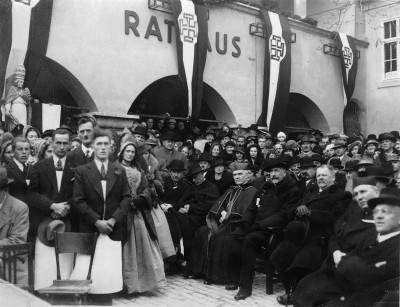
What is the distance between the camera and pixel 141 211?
560 centimetres

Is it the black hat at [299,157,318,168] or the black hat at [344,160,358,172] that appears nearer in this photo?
the black hat at [344,160,358,172]

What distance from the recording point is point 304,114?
1534 cm

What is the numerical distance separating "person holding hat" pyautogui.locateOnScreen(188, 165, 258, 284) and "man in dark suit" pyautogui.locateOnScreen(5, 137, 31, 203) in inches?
89.8

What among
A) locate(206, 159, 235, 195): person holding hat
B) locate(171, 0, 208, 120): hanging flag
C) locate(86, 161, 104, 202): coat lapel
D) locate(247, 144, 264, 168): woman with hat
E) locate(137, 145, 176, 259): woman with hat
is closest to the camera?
locate(86, 161, 104, 202): coat lapel

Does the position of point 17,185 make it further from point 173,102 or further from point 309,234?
point 173,102

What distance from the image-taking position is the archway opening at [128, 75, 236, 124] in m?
12.7

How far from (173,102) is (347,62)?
550cm

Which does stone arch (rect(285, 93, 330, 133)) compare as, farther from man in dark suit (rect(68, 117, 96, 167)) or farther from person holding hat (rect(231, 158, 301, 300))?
man in dark suit (rect(68, 117, 96, 167))

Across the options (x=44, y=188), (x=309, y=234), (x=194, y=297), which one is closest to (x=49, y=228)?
(x=44, y=188)

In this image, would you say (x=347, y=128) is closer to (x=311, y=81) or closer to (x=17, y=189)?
(x=311, y=81)

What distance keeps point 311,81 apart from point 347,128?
7.76 feet

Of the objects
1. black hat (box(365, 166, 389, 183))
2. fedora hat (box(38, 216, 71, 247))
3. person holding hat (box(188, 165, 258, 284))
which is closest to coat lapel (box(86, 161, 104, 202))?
fedora hat (box(38, 216, 71, 247))

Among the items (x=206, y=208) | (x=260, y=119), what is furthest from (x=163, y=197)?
(x=260, y=119)

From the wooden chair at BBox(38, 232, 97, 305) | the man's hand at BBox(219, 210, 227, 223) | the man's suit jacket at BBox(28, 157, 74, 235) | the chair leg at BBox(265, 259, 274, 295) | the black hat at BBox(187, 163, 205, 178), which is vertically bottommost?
the chair leg at BBox(265, 259, 274, 295)
